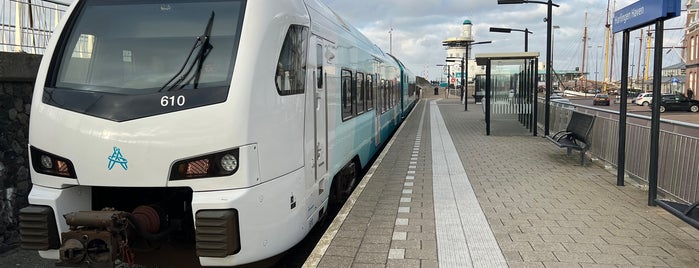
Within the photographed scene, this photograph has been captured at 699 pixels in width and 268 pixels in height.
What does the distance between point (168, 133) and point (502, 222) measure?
365 cm

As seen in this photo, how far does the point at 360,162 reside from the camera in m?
9.10

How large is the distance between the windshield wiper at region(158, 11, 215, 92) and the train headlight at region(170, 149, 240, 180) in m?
0.57

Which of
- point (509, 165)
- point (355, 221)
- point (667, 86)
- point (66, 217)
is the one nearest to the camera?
point (66, 217)

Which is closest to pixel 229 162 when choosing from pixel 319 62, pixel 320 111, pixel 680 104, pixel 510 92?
pixel 320 111

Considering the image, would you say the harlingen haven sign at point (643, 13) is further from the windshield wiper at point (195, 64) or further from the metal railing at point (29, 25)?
the metal railing at point (29, 25)

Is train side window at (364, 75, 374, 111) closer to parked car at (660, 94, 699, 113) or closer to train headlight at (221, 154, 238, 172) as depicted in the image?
train headlight at (221, 154, 238, 172)

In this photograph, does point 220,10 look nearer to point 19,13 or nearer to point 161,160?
point 161,160

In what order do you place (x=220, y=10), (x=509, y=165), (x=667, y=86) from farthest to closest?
(x=667, y=86) → (x=509, y=165) → (x=220, y=10)

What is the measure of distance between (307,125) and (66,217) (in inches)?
83.4

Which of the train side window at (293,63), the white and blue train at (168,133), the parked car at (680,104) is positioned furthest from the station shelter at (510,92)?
the parked car at (680,104)

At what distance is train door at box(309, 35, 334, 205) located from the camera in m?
5.28

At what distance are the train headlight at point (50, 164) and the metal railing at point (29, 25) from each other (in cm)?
311

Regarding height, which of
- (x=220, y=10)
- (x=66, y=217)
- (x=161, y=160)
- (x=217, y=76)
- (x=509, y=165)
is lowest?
(x=509, y=165)

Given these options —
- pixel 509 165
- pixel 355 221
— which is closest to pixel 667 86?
pixel 509 165
